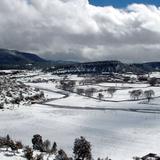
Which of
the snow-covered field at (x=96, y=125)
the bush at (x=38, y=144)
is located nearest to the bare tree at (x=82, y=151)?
the snow-covered field at (x=96, y=125)

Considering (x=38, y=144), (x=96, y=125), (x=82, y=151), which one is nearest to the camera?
(x=82, y=151)

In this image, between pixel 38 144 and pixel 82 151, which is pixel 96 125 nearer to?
pixel 38 144

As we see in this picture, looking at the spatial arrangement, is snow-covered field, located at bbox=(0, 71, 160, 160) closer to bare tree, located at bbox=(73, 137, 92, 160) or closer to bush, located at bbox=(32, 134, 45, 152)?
bare tree, located at bbox=(73, 137, 92, 160)

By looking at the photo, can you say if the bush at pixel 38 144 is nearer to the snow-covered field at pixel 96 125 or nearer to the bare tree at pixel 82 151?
the snow-covered field at pixel 96 125

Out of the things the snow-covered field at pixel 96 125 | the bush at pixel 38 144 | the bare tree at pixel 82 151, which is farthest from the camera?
the snow-covered field at pixel 96 125

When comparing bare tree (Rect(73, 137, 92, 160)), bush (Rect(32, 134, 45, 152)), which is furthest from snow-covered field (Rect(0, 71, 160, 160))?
bush (Rect(32, 134, 45, 152))

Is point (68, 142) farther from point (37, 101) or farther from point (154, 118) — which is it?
point (37, 101)

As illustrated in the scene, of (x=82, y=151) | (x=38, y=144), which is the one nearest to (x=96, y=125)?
(x=38, y=144)

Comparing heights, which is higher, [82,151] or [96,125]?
[82,151]

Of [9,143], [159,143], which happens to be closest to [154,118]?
[159,143]
